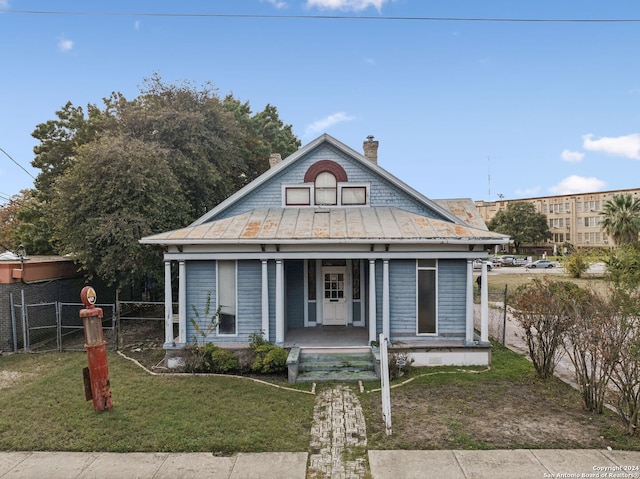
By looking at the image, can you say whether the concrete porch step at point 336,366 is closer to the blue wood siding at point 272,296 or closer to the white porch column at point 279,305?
the white porch column at point 279,305

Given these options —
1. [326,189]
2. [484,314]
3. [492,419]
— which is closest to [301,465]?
[492,419]

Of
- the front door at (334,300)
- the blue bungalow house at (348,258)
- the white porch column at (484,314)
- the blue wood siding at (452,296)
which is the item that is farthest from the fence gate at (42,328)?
the white porch column at (484,314)

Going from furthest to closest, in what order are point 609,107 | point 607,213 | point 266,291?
point 607,213 → point 609,107 → point 266,291

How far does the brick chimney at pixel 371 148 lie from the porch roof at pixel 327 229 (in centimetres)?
256

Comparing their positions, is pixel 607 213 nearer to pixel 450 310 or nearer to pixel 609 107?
pixel 609 107

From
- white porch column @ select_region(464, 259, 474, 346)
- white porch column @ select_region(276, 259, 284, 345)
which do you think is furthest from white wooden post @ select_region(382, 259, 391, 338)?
white porch column @ select_region(276, 259, 284, 345)

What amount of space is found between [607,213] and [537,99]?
1235 inches

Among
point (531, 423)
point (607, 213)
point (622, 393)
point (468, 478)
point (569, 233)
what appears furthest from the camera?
point (569, 233)

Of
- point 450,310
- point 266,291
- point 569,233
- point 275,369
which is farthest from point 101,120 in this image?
point 569,233

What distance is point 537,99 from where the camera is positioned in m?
18.2

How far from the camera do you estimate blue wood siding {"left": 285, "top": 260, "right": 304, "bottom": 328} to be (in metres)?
13.1

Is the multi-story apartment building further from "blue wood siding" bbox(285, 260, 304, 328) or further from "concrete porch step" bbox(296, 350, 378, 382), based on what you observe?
"concrete porch step" bbox(296, 350, 378, 382)

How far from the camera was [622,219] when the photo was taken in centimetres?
3934

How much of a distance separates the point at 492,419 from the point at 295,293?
7.39m
